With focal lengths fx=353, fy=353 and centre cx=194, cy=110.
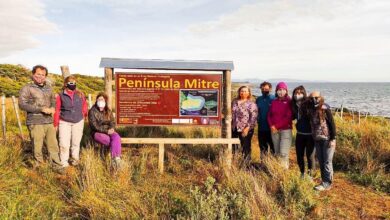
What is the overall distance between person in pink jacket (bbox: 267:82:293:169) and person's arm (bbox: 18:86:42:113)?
174 inches

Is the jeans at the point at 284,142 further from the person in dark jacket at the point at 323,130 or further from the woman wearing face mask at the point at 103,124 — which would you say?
the woman wearing face mask at the point at 103,124

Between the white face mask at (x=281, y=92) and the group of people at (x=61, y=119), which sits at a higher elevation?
the white face mask at (x=281, y=92)

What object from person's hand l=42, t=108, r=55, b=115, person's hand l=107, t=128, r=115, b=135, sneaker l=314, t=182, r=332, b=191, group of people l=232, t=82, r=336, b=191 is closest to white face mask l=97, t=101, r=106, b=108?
person's hand l=107, t=128, r=115, b=135

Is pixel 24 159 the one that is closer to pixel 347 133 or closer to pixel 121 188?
pixel 121 188

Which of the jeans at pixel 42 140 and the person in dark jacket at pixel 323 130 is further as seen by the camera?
the jeans at pixel 42 140

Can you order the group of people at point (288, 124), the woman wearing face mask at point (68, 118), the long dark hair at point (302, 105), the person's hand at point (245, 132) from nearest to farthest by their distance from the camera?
the group of people at point (288, 124) < the long dark hair at point (302, 105) < the woman wearing face mask at point (68, 118) < the person's hand at point (245, 132)

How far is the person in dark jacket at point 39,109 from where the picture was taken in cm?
645

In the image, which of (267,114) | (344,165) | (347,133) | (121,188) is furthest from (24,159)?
(347,133)

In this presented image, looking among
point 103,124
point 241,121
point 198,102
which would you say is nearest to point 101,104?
point 103,124

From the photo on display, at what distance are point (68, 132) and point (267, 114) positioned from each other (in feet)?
13.0

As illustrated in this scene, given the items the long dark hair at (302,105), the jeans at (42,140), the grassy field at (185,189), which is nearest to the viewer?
the grassy field at (185,189)

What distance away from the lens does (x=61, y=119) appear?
684 centimetres

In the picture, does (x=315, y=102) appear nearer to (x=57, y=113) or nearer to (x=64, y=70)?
(x=57, y=113)

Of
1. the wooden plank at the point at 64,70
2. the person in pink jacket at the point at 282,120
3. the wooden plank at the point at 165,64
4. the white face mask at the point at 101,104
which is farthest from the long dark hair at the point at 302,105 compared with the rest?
the wooden plank at the point at 64,70
